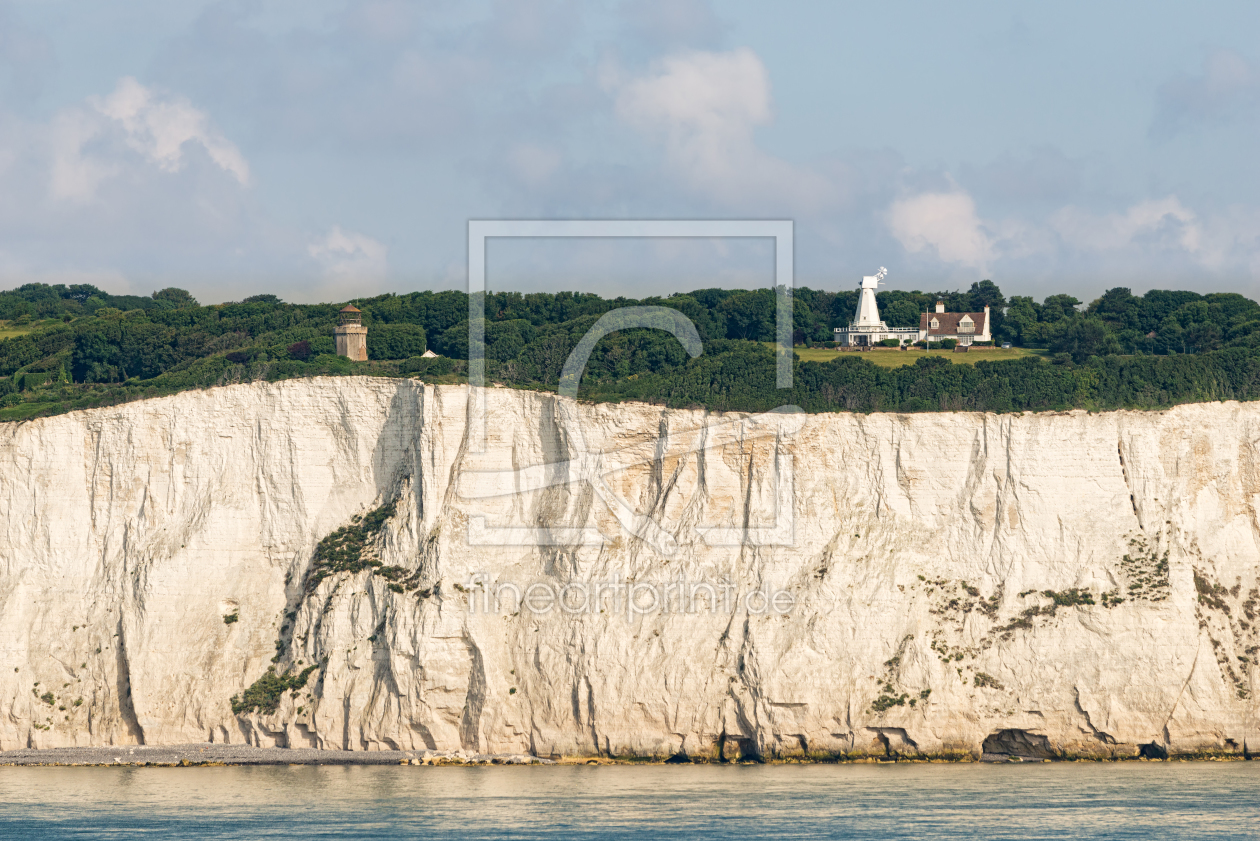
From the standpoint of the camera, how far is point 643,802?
36.7m

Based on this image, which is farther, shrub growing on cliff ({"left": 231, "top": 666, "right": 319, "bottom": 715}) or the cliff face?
shrub growing on cliff ({"left": 231, "top": 666, "right": 319, "bottom": 715})

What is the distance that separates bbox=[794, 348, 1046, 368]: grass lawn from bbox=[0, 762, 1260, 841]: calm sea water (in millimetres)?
17067

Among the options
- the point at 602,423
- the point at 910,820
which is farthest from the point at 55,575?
the point at 910,820

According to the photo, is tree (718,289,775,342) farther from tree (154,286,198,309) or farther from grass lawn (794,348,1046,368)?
tree (154,286,198,309)

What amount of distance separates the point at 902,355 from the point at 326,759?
25.5 m

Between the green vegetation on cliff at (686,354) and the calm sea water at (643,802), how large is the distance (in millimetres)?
11353

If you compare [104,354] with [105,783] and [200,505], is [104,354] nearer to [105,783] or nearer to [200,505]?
[200,505]

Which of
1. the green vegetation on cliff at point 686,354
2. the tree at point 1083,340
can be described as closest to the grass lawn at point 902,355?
the green vegetation on cliff at point 686,354

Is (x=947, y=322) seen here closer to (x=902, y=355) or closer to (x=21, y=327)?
(x=902, y=355)

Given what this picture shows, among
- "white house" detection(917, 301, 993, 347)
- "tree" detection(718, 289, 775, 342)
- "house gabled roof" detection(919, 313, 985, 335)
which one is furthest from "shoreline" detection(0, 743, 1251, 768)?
"house gabled roof" detection(919, 313, 985, 335)

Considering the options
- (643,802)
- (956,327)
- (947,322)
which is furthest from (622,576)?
(947,322)

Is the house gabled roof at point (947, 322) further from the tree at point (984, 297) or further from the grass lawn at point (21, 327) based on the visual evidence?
the grass lawn at point (21, 327)

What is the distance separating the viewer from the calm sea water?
3403 centimetres

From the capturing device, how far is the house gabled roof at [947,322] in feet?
216
